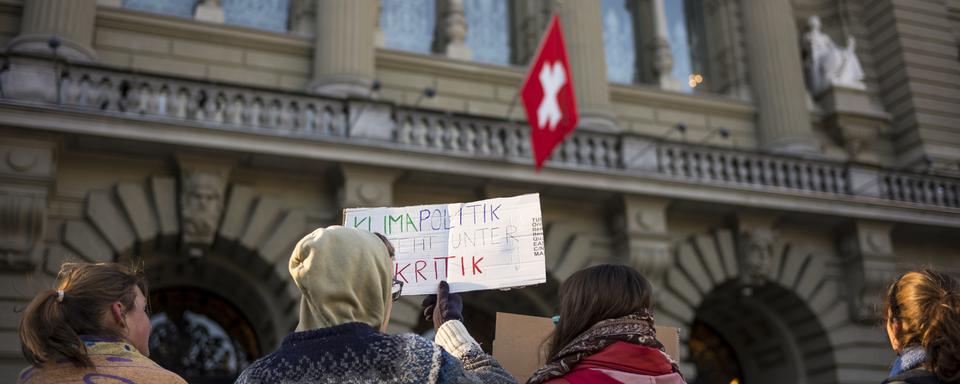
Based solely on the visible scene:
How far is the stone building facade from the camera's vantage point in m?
11.3

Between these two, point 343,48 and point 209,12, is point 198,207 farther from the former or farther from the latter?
point 209,12

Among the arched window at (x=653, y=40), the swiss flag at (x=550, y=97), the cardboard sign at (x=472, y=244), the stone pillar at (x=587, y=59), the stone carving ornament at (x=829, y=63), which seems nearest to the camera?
the cardboard sign at (x=472, y=244)

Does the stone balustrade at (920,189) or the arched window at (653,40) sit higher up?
the arched window at (653,40)

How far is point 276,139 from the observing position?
11.7 metres

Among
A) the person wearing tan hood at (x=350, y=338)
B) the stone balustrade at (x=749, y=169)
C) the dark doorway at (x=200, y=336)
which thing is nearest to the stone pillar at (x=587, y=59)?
the stone balustrade at (x=749, y=169)

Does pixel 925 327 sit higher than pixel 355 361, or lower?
higher

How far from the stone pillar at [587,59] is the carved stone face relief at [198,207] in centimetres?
595

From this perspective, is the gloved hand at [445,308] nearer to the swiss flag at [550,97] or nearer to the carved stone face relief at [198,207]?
the carved stone face relief at [198,207]

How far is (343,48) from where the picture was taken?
13500 mm

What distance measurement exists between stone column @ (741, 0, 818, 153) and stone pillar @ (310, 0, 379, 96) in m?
7.05

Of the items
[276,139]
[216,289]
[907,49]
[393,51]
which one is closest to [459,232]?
[276,139]

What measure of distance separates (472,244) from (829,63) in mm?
14809

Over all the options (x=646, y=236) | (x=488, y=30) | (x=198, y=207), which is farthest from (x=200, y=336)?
(x=488, y=30)

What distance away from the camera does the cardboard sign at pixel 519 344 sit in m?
3.87
